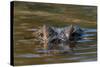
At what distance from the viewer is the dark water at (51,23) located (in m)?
2.55

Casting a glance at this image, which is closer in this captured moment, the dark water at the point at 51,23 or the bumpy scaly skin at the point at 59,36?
the dark water at the point at 51,23

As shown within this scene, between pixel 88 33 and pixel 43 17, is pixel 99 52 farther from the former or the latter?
pixel 43 17

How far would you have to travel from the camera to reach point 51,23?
2.73 meters

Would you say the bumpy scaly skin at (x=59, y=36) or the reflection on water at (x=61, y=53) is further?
the bumpy scaly skin at (x=59, y=36)

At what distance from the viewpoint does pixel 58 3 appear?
2.77 meters

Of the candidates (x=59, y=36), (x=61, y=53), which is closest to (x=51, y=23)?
(x=59, y=36)

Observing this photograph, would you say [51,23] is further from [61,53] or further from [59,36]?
[61,53]

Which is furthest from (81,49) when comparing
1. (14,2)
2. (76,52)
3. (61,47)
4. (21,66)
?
(14,2)

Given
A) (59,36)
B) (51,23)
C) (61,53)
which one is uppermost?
(51,23)

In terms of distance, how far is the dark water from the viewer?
2555 millimetres

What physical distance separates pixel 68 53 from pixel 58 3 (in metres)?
0.71

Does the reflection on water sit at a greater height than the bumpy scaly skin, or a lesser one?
lesser

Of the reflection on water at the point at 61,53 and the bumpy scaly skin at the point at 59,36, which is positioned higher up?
the bumpy scaly skin at the point at 59,36

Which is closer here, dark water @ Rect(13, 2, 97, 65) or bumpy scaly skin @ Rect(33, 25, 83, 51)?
dark water @ Rect(13, 2, 97, 65)
